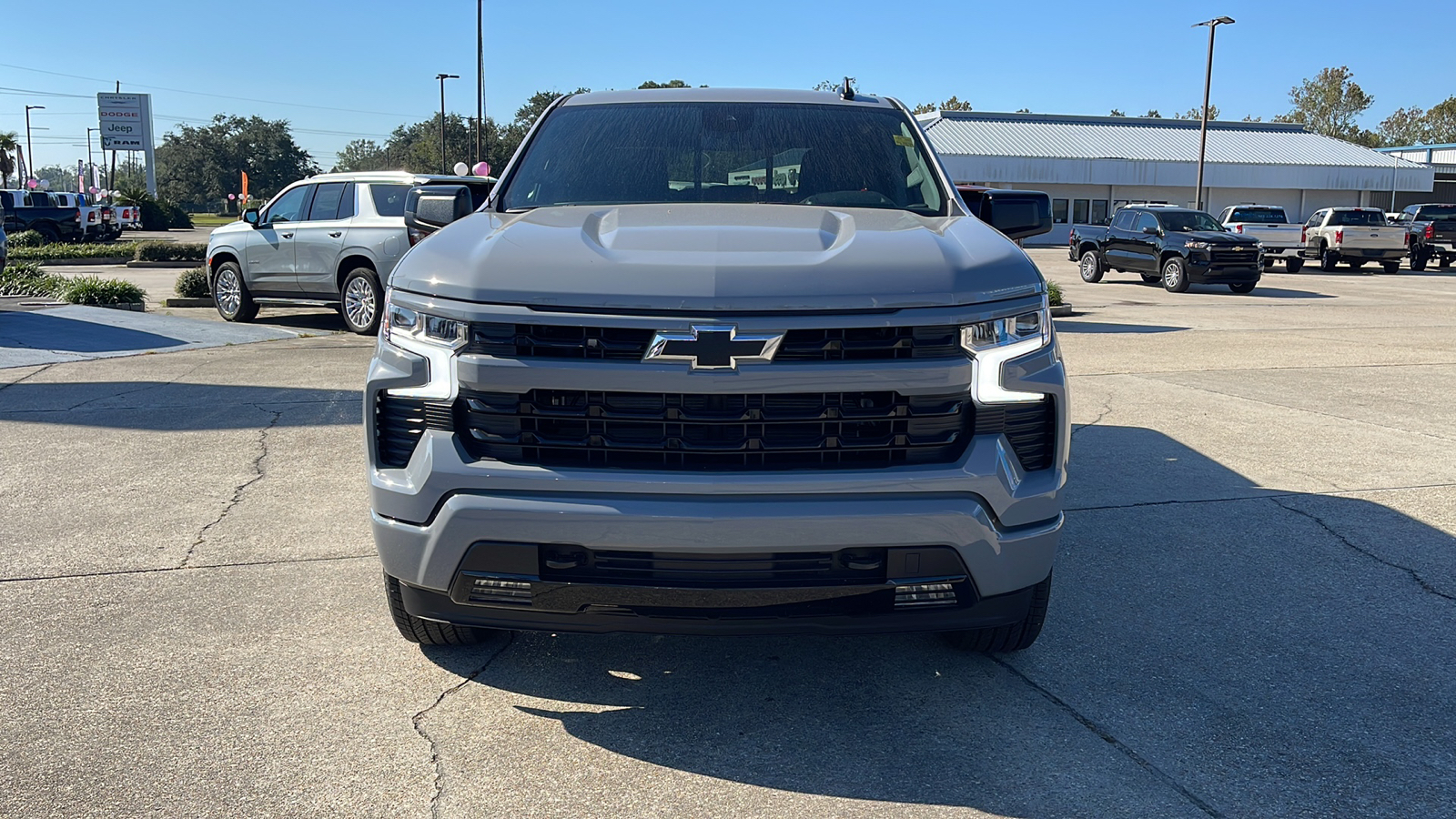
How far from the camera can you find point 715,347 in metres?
2.93

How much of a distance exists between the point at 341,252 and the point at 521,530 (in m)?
11.2

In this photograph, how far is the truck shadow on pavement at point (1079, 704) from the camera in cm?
298

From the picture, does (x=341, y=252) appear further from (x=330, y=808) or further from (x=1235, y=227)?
(x=1235, y=227)

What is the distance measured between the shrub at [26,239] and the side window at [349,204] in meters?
23.5

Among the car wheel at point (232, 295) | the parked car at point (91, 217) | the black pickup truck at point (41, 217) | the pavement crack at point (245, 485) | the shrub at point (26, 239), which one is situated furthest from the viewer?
the parked car at point (91, 217)

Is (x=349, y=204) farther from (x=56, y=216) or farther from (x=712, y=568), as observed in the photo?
(x=56, y=216)

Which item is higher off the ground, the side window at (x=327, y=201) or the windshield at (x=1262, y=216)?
the windshield at (x=1262, y=216)

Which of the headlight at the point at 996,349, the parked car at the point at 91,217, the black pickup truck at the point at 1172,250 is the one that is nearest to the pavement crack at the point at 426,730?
the headlight at the point at 996,349

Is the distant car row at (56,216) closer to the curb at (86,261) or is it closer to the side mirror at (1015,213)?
the curb at (86,261)

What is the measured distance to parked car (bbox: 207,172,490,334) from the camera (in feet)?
42.8

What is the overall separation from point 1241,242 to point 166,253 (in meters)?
26.1

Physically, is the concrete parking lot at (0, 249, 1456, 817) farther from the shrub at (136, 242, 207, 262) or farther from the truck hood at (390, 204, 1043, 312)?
the shrub at (136, 242, 207, 262)

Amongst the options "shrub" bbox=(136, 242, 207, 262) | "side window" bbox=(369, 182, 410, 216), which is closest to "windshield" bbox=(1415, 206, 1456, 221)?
"side window" bbox=(369, 182, 410, 216)

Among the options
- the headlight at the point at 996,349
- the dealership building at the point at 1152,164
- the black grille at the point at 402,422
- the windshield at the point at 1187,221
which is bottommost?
the black grille at the point at 402,422
